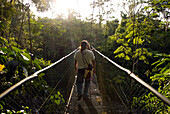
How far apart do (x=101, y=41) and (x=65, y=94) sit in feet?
56.1

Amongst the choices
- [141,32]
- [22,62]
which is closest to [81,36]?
[141,32]

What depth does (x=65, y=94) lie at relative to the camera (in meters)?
2.36

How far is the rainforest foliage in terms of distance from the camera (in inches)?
54.7

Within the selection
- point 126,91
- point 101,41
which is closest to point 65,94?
point 126,91

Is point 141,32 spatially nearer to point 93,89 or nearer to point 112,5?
point 93,89

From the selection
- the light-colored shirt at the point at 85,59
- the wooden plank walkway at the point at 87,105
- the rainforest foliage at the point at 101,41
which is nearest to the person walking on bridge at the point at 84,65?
the light-colored shirt at the point at 85,59

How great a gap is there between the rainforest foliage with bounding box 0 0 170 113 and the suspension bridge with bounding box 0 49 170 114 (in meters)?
0.11

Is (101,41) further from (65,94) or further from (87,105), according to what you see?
(65,94)

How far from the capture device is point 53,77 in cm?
188

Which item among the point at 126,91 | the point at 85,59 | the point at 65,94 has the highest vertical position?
the point at 85,59

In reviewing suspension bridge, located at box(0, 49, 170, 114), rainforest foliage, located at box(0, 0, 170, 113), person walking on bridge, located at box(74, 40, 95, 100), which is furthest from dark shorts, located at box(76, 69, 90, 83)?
rainforest foliage, located at box(0, 0, 170, 113)

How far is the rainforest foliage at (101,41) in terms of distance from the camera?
139cm

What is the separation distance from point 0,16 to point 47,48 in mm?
18419

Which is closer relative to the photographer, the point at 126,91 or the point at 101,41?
the point at 126,91
